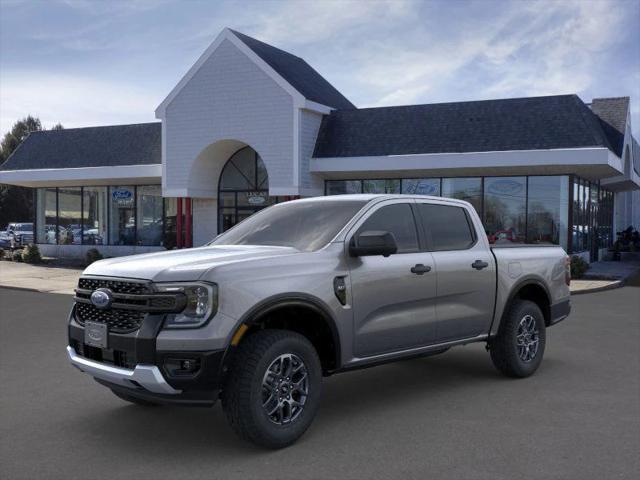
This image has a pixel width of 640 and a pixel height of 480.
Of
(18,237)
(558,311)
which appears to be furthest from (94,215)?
(558,311)

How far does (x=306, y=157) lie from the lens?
A: 911 inches

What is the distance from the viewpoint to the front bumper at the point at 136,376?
4.57m

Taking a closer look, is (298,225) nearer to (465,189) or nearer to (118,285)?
(118,285)

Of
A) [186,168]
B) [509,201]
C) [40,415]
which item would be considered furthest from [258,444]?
[186,168]

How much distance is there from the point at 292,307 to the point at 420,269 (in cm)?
143

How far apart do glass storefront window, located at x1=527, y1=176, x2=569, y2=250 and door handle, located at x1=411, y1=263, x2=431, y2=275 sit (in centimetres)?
1687

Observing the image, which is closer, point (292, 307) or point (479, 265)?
point (292, 307)

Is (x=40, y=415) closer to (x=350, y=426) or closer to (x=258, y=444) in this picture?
(x=258, y=444)

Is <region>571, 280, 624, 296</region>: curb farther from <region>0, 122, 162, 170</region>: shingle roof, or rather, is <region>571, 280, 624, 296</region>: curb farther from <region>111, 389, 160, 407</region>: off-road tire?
<region>0, 122, 162, 170</region>: shingle roof

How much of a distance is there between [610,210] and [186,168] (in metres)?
20.9

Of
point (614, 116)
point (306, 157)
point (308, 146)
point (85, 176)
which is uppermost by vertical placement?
point (614, 116)

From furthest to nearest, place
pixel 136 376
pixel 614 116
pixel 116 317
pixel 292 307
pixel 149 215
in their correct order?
pixel 149 215 < pixel 614 116 < pixel 292 307 < pixel 116 317 < pixel 136 376

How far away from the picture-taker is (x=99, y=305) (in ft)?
16.3

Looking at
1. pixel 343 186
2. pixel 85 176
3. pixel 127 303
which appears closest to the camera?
pixel 127 303
